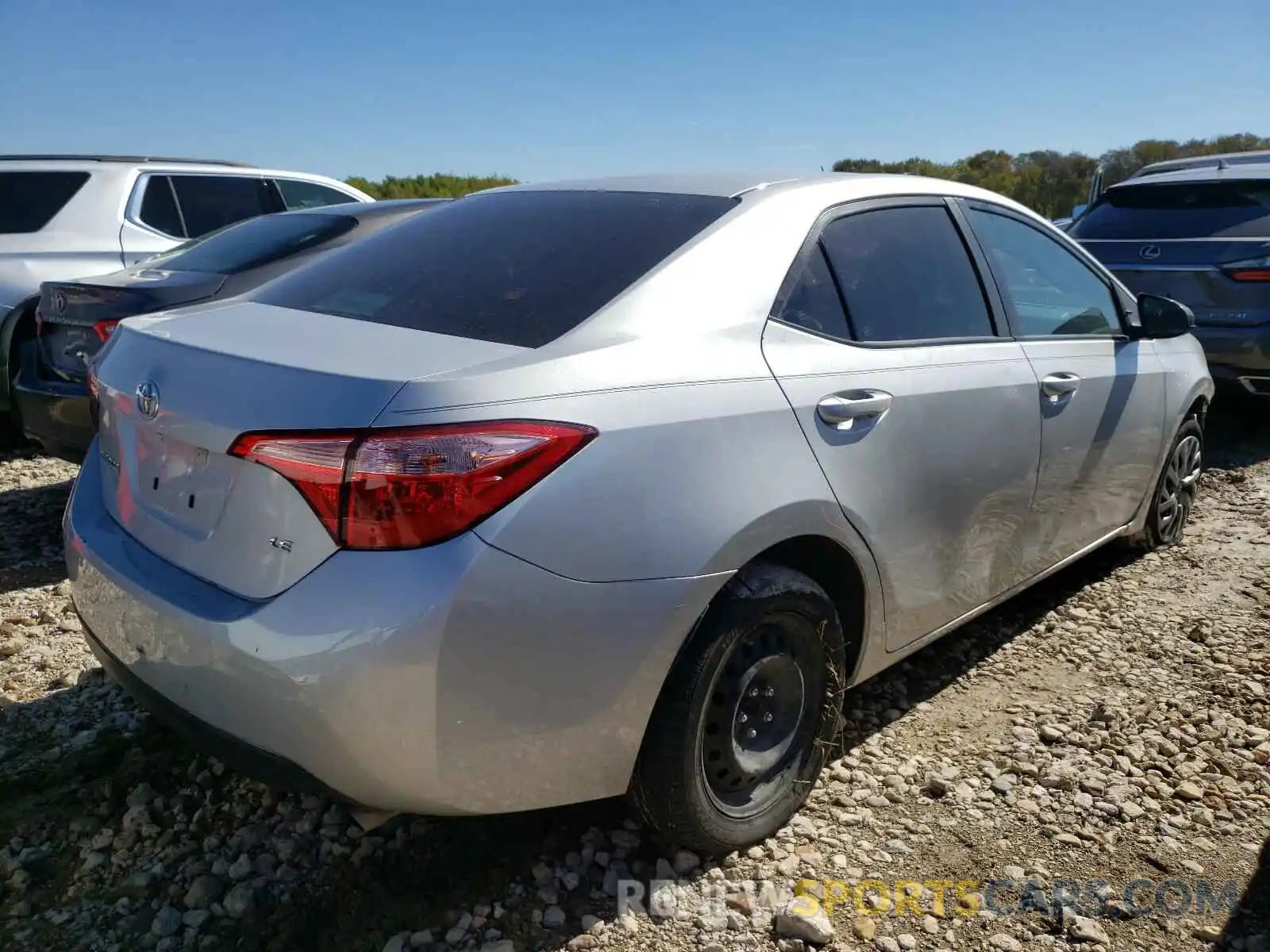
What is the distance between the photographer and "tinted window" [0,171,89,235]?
6.07m

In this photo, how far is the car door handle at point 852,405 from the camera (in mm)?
2465

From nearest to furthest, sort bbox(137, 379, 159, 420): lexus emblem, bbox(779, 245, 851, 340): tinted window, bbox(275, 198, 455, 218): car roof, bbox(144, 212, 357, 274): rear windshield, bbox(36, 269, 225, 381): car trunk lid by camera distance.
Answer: bbox(137, 379, 159, 420): lexus emblem
bbox(779, 245, 851, 340): tinted window
bbox(36, 269, 225, 381): car trunk lid
bbox(144, 212, 357, 274): rear windshield
bbox(275, 198, 455, 218): car roof

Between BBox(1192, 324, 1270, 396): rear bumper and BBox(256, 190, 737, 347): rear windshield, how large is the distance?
15.5 ft

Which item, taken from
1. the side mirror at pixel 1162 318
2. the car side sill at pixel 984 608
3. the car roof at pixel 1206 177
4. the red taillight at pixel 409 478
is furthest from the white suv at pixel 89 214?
the car roof at pixel 1206 177

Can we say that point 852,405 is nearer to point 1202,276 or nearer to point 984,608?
point 984,608

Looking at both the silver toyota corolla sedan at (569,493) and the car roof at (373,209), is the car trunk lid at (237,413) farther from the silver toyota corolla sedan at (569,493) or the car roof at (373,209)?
the car roof at (373,209)

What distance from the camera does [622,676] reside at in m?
2.06

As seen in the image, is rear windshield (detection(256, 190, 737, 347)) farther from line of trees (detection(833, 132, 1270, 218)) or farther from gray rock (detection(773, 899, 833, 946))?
line of trees (detection(833, 132, 1270, 218))

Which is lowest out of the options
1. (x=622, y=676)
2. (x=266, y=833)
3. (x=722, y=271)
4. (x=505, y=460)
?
(x=266, y=833)

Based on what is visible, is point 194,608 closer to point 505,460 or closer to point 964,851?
point 505,460

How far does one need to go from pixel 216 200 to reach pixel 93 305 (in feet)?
9.69

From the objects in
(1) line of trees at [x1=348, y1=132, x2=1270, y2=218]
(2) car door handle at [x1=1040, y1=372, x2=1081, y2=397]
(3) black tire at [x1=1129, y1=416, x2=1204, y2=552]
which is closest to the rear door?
(3) black tire at [x1=1129, y1=416, x2=1204, y2=552]

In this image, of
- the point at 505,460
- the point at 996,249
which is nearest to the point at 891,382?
the point at 996,249

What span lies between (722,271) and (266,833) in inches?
71.0
